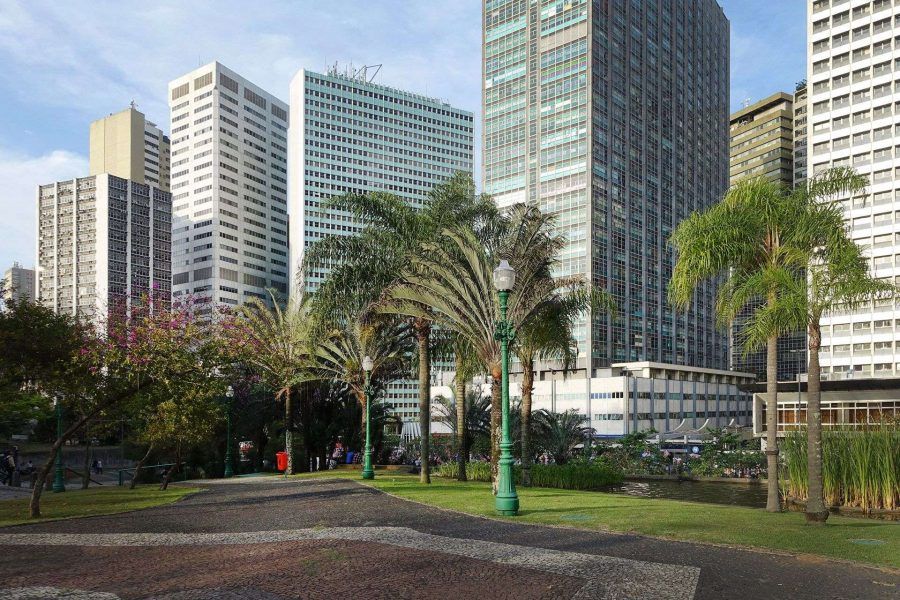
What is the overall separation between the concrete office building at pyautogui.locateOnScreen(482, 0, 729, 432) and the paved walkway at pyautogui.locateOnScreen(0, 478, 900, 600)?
313 feet

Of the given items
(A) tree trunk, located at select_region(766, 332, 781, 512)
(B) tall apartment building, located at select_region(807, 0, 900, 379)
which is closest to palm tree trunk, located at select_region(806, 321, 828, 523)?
(A) tree trunk, located at select_region(766, 332, 781, 512)

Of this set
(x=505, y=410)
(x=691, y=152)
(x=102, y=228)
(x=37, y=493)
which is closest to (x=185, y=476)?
(x=37, y=493)

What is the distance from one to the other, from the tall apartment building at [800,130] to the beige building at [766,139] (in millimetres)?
3905

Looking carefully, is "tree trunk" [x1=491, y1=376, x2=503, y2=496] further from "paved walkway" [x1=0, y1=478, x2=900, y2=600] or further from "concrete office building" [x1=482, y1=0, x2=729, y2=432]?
"concrete office building" [x1=482, y1=0, x2=729, y2=432]

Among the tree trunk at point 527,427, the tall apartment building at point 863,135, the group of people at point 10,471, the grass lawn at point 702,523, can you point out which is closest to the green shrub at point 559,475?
the tree trunk at point 527,427

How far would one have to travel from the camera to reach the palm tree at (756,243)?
699 inches

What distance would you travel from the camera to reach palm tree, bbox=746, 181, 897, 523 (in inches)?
A: 645

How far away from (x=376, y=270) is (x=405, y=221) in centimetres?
224

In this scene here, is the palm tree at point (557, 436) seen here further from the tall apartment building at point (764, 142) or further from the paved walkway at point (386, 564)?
the tall apartment building at point (764, 142)

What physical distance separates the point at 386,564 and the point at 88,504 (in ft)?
43.3

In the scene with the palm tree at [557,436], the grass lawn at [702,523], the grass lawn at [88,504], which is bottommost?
the palm tree at [557,436]

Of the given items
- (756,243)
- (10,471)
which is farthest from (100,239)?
(756,243)

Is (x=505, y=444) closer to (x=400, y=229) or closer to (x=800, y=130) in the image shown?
(x=400, y=229)

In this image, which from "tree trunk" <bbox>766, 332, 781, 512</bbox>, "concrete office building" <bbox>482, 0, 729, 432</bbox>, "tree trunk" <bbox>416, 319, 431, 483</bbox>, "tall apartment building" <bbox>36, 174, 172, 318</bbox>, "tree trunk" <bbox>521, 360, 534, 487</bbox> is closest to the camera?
"tree trunk" <bbox>766, 332, 781, 512</bbox>
